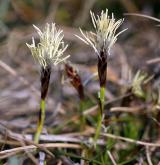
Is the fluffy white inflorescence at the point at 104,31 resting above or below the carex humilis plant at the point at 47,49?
above

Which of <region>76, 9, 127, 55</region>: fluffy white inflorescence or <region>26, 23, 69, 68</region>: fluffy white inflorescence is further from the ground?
<region>76, 9, 127, 55</region>: fluffy white inflorescence

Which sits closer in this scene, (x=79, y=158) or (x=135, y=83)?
(x=79, y=158)

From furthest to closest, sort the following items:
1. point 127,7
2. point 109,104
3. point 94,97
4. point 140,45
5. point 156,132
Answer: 1. point 127,7
2. point 140,45
3. point 94,97
4. point 109,104
5. point 156,132

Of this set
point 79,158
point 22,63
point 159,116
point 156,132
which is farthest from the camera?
point 22,63

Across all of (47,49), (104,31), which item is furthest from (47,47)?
(104,31)

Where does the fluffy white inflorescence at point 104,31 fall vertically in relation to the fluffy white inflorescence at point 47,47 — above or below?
above

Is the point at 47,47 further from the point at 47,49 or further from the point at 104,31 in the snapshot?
the point at 104,31

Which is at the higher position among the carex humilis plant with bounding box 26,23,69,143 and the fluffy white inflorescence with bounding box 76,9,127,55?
the fluffy white inflorescence with bounding box 76,9,127,55

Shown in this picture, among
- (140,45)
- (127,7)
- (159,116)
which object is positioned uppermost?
(127,7)

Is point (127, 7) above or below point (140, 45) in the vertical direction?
above

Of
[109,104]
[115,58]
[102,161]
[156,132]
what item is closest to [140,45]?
[115,58]

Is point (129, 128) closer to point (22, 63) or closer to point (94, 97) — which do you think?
point (94, 97)
